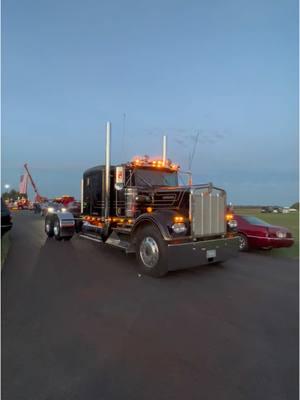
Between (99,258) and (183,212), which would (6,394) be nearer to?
(183,212)

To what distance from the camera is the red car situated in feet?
31.0

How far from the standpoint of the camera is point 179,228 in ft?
20.5

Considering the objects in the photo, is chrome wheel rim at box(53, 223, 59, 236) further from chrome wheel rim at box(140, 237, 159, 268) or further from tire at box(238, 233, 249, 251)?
tire at box(238, 233, 249, 251)

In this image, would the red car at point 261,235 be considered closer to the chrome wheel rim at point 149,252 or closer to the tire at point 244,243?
the tire at point 244,243

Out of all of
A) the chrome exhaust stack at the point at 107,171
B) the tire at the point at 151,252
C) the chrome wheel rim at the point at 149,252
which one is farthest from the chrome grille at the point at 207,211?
the chrome exhaust stack at the point at 107,171

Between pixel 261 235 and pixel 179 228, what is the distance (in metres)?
4.53

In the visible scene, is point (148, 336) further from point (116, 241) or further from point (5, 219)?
point (5, 219)

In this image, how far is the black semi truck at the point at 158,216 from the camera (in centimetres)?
621

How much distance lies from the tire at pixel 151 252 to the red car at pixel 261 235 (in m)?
4.65

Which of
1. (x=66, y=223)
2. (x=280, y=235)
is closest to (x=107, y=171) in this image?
(x=66, y=223)

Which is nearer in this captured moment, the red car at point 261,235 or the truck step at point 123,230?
the truck step at point 123,230

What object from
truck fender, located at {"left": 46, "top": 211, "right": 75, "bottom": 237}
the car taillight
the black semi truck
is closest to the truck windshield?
the black semi truck

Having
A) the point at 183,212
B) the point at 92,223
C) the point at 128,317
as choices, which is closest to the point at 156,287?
the point at 128,317

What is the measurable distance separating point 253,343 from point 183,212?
3.70 meters
